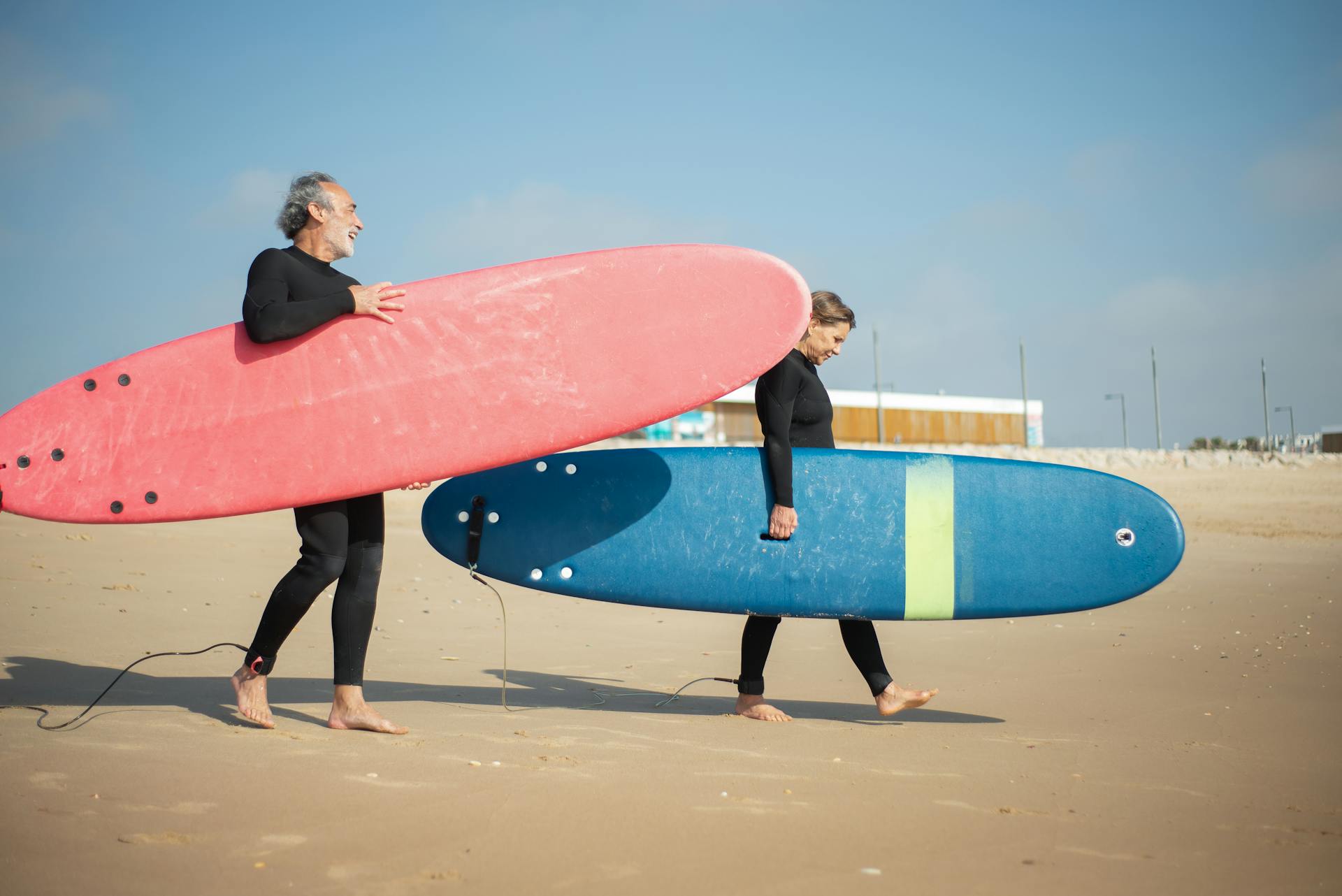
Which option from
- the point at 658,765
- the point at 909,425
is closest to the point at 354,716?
the point at 658,765

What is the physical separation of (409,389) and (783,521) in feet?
4.34

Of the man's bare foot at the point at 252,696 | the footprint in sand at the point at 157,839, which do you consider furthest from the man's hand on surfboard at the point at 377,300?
the footprint in sand at the point at 157,839

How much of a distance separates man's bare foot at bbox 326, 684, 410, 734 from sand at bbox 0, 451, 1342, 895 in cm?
10

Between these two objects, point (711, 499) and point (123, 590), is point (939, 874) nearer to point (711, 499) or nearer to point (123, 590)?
point (711, 499)

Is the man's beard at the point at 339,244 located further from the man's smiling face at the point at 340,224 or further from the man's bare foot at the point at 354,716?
the man's bare foot at the point at 354,716

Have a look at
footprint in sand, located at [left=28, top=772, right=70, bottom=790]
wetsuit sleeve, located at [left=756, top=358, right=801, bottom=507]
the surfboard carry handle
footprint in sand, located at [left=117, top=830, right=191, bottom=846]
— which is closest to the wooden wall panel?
the surfboard carry handle

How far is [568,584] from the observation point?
372cm

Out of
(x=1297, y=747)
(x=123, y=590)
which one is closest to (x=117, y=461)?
(x=123, y=590)

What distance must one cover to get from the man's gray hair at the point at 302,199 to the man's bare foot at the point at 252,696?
1.32 meters

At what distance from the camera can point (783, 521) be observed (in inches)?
140

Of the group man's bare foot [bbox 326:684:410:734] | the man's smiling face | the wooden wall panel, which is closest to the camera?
man's bare foot [bbox 326:684:410:734]

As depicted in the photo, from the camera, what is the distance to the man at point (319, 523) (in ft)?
9.74

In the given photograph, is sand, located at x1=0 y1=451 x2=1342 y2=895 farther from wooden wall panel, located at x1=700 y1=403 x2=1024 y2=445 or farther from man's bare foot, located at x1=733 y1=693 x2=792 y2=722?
wooden wall panel, located at x1=700 y1=403 x2=1024 y2=445

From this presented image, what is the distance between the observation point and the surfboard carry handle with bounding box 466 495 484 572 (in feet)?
12.2
